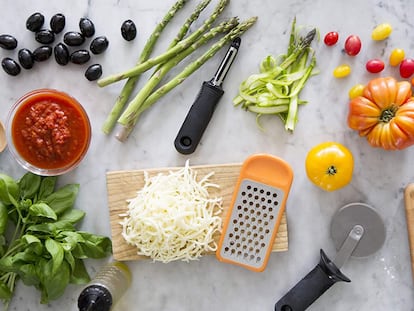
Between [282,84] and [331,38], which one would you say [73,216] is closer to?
[282,84]

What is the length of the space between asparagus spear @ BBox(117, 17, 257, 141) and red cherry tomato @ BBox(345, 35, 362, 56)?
0.36 metres

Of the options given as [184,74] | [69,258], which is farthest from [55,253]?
[184,74]

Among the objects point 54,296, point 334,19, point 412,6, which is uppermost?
point 412,6

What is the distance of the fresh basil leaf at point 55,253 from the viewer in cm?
205

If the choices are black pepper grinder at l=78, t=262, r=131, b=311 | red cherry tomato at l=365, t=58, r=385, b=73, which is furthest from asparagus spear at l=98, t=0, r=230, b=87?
black pepper grinder at l=78, t=262, r=131, b=311

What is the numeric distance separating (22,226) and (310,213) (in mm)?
1092

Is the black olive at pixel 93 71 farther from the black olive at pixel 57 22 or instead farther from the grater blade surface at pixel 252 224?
the grater blade surface at pixel 252 224

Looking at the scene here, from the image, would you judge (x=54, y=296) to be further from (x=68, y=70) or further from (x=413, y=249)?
(x=413, y=249)

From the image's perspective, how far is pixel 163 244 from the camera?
212 centimetres

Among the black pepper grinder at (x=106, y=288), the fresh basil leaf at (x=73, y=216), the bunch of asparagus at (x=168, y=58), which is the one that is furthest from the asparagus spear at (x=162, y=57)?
the black pepper grinder at (x=106, y=288)

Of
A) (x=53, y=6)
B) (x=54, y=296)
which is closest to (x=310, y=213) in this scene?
(x=54, y=296)

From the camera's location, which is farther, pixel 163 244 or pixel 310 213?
pixel 310 213

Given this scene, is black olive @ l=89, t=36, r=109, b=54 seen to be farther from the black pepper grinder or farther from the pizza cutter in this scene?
the pizza cutter

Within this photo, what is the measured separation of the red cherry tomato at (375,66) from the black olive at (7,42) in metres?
1.34
